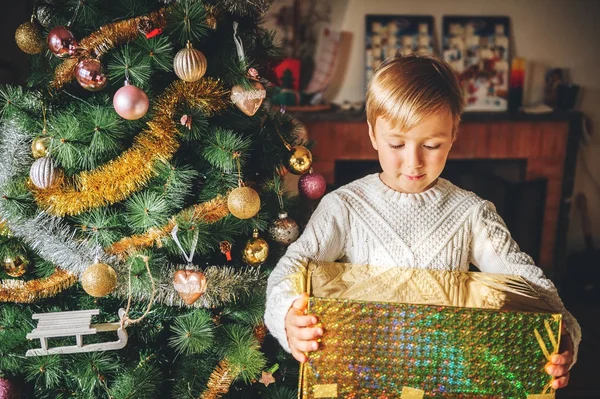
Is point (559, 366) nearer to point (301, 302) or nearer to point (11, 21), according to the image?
point (301, 302)

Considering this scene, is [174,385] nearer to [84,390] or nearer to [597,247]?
[84,390]

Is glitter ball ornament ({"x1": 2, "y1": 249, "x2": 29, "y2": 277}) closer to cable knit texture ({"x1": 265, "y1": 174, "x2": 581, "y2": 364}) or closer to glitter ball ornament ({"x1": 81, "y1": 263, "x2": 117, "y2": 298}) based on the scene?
glitter ball ornament ({"x1": 81, "y1": 263, "x2": 117, "y2": 298})

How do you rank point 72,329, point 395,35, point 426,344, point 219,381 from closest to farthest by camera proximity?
point 426,344, point 72,329, point 219,381, point 395,35

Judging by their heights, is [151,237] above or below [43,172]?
below

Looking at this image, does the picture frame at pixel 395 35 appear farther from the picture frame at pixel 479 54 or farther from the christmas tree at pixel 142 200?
the christmas tree at pixel 142 200

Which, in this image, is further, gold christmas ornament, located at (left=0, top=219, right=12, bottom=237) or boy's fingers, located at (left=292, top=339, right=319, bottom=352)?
gold christmas ornament, located at (left=0, top=219, right=12, bottom=237)

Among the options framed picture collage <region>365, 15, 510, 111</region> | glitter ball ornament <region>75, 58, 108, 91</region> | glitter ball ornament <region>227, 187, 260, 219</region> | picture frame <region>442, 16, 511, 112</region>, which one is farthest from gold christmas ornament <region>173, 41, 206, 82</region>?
picture frame <region>442, 16, 511, 112</region>

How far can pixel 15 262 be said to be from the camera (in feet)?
3.56

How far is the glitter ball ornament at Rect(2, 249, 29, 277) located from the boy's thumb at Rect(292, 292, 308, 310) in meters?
0.61

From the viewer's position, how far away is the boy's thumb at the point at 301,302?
73 centimetres

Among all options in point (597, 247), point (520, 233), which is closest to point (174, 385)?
point (520, 233)

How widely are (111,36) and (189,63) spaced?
0.51 feet

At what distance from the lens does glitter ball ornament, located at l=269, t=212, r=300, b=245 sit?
117 centimetres

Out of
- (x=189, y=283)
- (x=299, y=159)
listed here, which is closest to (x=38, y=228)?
(x=189, y=283)
